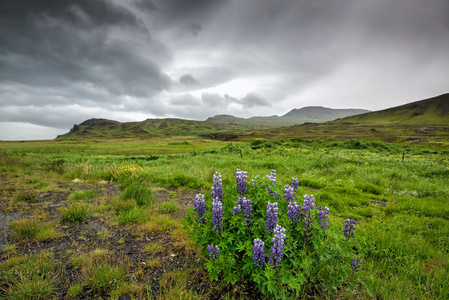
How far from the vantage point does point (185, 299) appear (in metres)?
2.96

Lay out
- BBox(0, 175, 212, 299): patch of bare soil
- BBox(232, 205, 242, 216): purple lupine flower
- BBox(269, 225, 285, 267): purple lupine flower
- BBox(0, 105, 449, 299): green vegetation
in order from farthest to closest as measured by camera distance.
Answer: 1. BBox(0, 175, 212, 299): patch of bare soil
2. BBox(0, 105, 449, 299): green vegetation
3. BBox(232, 205, 242, 216): purple lupine flower
4. BBox(269, 225, 285, 267): purple lupine flower

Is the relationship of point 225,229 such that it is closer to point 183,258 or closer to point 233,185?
point 233,185

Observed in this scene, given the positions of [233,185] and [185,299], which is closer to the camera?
[185,299]

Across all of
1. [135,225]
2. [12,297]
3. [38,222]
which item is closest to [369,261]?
[135,225]

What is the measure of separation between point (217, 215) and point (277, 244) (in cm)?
96

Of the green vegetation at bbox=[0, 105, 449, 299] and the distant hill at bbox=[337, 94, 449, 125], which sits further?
the distant hill at bbox=[337, 94, 449, 125]

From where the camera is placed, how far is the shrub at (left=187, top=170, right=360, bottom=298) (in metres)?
2.80

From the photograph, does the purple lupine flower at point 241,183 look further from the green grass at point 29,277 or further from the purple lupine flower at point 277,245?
the green grass at point 29,277

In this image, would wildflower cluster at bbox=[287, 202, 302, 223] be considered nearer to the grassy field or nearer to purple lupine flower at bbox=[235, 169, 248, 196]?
purple lupine flower at bbox=[235, 169, 248, 196]

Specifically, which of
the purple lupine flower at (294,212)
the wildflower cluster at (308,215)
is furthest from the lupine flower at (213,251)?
the wildflower cluster at (308,215)

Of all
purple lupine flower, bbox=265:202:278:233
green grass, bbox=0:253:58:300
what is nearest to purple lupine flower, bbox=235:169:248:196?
purple lupine flower, bbox=265:202:278:233

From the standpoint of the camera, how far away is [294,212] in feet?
10.4

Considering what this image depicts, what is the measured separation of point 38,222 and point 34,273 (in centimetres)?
Answer: 307

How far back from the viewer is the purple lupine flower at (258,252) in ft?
8.50
